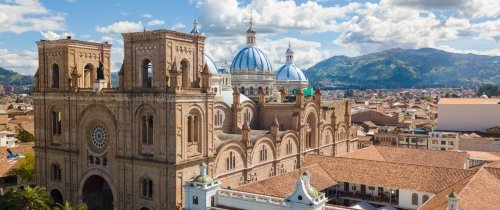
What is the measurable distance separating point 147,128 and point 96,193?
36.2 feet

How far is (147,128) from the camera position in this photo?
41219 millimetres

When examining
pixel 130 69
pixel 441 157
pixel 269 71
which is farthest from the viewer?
pixel 269 71

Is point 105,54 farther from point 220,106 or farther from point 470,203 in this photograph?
point 470,203

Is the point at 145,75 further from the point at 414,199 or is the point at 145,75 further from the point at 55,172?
the point at 414,199

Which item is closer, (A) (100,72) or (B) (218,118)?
(A) (100,72)

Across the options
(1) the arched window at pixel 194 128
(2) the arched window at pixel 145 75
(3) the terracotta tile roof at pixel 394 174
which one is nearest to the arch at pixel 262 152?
(3) the terracotta tile roof at pixel 394 174

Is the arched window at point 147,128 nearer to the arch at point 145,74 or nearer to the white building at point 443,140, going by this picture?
the arch at point 145,74

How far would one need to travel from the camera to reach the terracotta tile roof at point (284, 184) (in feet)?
133

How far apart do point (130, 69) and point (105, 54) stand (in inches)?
389

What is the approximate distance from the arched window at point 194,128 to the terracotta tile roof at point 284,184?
219 inches

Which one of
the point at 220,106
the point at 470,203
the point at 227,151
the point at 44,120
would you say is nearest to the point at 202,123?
the point at 227,151

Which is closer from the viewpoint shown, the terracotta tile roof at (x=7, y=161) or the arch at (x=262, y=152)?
the arch at (x=262, y=152)

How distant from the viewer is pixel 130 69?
41594 millimetres

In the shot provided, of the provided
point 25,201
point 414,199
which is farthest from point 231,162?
point 25,201
